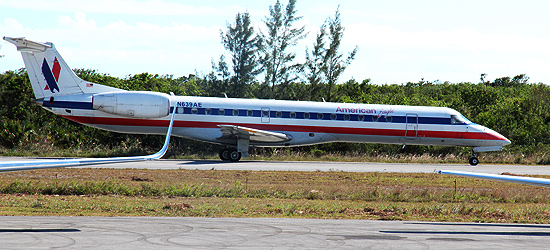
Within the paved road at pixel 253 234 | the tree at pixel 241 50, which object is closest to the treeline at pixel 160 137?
the tree at pixel 241 50

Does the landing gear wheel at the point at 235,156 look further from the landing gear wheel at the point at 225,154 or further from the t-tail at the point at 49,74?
the t-tail at the point at 49,74

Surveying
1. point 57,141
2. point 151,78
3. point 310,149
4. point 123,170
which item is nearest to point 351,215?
point 123,170

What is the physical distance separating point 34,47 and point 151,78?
13.3 metres

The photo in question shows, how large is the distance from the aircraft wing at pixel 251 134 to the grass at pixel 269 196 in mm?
4566

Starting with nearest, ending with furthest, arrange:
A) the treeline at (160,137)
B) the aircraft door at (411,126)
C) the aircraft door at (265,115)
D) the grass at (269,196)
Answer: the grass at (269,196), the aircraft door at (265,115), the aircraft door at (411,126), the treeline at (160,137)

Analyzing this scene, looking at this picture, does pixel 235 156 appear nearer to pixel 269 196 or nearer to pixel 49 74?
pixel 49 74

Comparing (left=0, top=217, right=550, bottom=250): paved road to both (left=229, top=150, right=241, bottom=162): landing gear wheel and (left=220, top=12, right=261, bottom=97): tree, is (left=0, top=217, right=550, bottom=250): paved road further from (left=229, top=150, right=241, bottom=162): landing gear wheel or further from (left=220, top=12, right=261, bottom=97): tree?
(left=220, top=12, right=261, bottom=97): tree

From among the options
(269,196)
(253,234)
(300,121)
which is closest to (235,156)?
(300,121)

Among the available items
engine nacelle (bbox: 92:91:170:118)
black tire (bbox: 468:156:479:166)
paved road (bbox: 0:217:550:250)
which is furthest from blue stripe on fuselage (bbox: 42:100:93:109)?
black tire (bbox: 468:156:479:166)

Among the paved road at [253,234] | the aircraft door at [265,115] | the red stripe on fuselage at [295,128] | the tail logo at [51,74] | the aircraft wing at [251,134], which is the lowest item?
the paved road at [253,234]

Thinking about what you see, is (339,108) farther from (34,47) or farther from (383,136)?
(34,47)

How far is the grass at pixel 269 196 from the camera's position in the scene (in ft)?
43.6

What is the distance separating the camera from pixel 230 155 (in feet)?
92.4

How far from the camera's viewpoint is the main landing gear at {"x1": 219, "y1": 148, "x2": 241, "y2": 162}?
28056 mm
